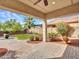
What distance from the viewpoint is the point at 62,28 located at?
10.6 metres

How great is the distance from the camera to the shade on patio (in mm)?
5043

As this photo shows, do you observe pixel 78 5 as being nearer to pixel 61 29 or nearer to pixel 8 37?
pixel 61 29

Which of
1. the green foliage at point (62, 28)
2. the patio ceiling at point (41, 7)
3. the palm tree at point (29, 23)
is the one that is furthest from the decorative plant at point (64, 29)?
the palm tree at point (29, 23)

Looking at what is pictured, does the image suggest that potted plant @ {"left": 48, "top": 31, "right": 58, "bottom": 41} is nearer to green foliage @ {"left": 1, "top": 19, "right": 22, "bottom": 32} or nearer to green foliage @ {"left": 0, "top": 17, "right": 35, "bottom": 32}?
green foliage @ {"left": 0, "top": 17, "right": 35, "bottom": 32}

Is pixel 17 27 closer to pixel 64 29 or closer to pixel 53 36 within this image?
pixel 53 36

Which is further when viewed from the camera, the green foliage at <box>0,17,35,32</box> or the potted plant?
the potted plant

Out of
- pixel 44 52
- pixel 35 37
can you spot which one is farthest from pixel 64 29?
pixel 44 52

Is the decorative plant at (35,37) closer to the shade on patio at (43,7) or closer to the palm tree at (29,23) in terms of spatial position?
the palm tree at (29,23)

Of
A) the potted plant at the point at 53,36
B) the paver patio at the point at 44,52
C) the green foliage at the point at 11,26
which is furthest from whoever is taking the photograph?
the potted plant at the point at 53,36

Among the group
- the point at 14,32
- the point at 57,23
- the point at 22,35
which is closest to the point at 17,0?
the point at 14,32

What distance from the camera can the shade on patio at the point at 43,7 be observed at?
5.04m

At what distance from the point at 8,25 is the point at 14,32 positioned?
81 cm

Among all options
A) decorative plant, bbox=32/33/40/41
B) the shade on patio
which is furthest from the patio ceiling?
decorative plant, bbox=32/33/40/41

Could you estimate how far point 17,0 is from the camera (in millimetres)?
5363
